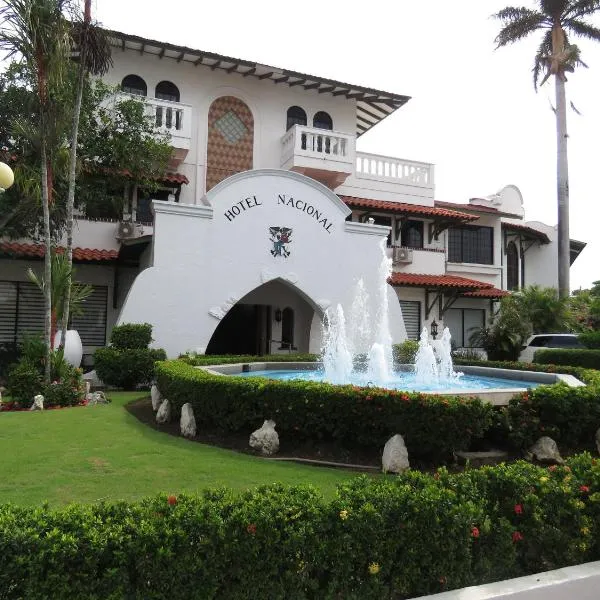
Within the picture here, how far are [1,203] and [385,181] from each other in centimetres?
1484

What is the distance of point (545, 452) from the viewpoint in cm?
709

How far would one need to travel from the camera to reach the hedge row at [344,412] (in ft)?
21.8

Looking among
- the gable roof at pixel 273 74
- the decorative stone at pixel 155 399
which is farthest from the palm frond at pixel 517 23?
the decorative stone at pixel 155 399

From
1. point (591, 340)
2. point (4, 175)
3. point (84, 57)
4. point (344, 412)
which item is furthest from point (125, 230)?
point (591, 340)

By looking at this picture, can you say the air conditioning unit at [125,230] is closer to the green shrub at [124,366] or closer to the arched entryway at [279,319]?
the arched entryway at [279,319]

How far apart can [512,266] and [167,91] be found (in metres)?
18.9

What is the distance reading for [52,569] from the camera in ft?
9.89

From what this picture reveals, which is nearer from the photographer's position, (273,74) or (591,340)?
(591,340)

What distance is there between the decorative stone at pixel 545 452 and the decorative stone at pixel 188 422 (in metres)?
4.67

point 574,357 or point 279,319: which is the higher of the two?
point 279,319

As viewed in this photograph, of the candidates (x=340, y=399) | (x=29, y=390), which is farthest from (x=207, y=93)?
(x=340, y=399)

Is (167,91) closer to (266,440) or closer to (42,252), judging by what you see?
(42,252)

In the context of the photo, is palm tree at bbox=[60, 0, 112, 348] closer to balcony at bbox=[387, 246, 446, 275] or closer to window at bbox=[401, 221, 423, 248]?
balcony at bbox=[387, 246, 446, 275]

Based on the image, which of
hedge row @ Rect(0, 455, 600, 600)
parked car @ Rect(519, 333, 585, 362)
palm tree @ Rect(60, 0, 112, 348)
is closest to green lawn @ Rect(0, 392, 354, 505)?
hedge row @ Rect(0, 455, 600, 600)
